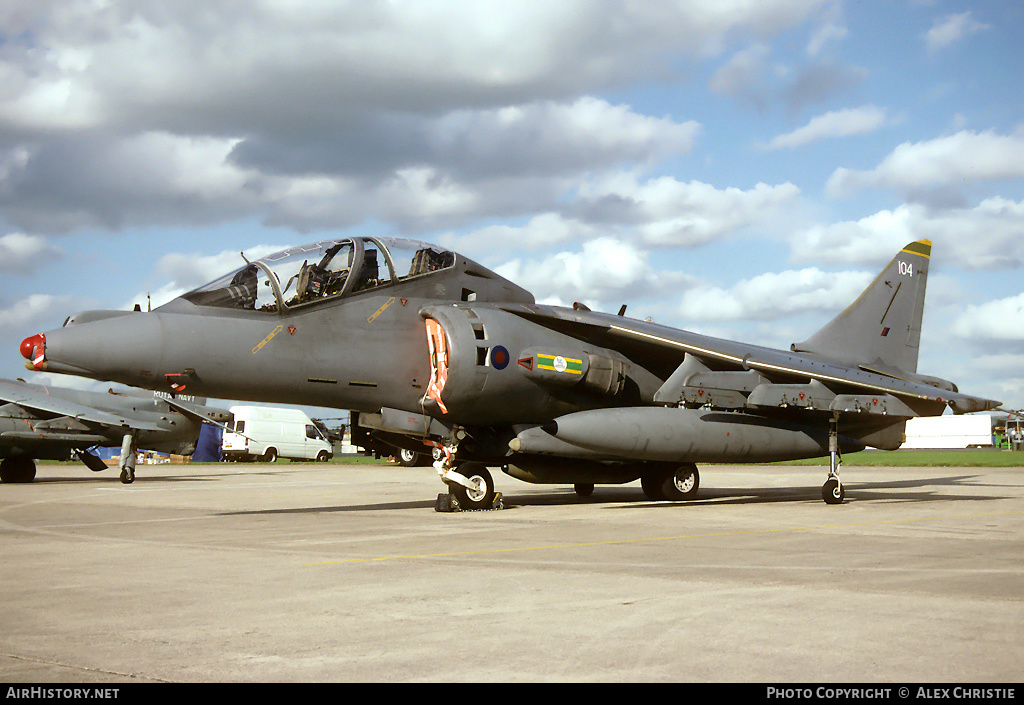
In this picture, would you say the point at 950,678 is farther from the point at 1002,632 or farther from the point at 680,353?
the point at 680,353

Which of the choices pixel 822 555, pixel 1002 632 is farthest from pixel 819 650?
pixel 822 555

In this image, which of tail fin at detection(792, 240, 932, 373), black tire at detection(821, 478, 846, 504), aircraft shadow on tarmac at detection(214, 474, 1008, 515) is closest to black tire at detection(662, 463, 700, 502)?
aircraft shadow on tarmac at detection(214, 474, 1008, 515)

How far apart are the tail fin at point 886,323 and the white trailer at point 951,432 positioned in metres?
58.9

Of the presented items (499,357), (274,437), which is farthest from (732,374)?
(274,437)

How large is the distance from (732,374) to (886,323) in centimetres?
491

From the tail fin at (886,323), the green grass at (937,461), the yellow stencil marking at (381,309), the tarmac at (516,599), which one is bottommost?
the tarmac at (516,599)

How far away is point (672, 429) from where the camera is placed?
13.0 metres

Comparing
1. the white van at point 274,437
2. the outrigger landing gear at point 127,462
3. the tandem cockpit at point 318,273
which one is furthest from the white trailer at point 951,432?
the tandem cockpit at point 318,273

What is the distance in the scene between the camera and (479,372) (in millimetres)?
12375

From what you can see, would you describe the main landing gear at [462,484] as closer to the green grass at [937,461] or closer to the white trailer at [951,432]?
the green grass at [937,461]

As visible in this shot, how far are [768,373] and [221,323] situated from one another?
837cm

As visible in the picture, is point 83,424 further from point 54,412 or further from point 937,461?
point 937,461

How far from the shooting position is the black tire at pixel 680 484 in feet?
50.4

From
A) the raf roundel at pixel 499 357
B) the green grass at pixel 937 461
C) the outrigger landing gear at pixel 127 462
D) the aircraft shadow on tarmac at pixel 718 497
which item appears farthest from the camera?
the green grass at pixel 937 461
